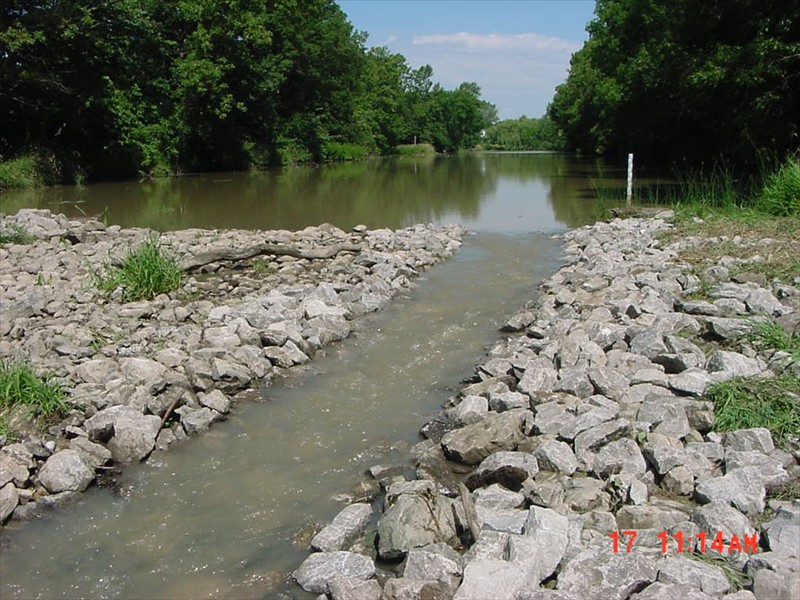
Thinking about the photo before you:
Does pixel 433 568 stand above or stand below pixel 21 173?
below

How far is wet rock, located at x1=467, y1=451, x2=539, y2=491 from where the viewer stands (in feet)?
13.4

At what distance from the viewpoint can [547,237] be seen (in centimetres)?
1408

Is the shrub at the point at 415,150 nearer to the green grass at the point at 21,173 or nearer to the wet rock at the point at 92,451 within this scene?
the green grass at the point at 21,173

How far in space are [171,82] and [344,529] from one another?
2885 cm

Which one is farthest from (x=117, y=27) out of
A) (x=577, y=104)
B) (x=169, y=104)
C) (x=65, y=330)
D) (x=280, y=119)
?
(x=577, y=104)

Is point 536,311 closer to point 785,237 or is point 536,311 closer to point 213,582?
point 785,237

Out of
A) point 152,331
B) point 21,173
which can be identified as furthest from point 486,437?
point 21,173

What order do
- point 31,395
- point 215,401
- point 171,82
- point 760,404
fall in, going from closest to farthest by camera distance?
point 760,404, point 31,395, point 215,401, point 171,82

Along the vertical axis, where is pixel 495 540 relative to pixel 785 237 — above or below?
below

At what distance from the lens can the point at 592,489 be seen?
382 centimetres

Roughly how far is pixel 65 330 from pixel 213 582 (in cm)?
368

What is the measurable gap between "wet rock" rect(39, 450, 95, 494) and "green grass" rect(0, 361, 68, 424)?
0.57 metres

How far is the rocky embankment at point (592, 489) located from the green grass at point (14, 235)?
8060 millimetres
